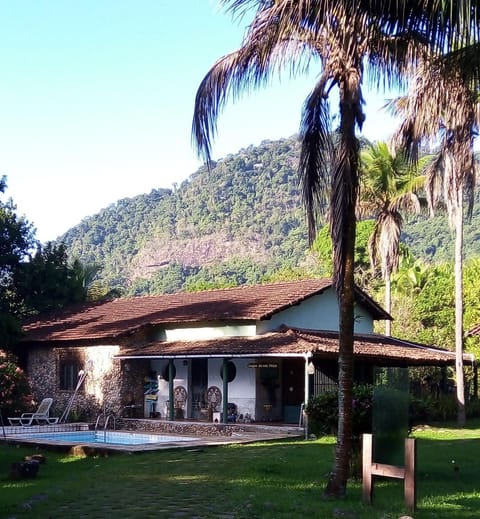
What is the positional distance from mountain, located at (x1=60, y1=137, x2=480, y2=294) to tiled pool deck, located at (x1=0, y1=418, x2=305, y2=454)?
74604 mm

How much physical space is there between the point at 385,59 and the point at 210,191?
117231 mm

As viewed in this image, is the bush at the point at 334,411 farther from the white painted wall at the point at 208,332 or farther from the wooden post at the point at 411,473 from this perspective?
the white painted wall at the point at 208,332

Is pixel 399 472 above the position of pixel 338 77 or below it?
below

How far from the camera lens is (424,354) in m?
26.2

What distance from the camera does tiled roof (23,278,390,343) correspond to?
2622cm

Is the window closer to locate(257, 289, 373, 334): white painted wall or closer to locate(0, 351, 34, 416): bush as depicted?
locate(0, 351, 34, 416): bush

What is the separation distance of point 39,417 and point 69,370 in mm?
2833

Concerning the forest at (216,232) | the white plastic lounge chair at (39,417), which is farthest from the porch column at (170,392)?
the forest at (216,232)

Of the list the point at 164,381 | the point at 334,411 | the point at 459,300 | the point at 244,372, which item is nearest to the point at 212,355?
the point at 244,372

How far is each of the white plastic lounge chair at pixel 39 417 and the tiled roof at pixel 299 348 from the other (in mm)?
3263

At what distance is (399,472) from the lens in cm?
960

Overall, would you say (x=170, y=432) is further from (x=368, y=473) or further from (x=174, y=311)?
(x=368, y=473)

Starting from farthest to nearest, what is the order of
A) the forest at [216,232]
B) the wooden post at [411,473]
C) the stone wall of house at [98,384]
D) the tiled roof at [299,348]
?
the forest at [216,232] < the stone wall of house at [98,384] < the tiled roof at [299,348] < the wooden post at [411,473]

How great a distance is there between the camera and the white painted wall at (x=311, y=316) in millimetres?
26062
